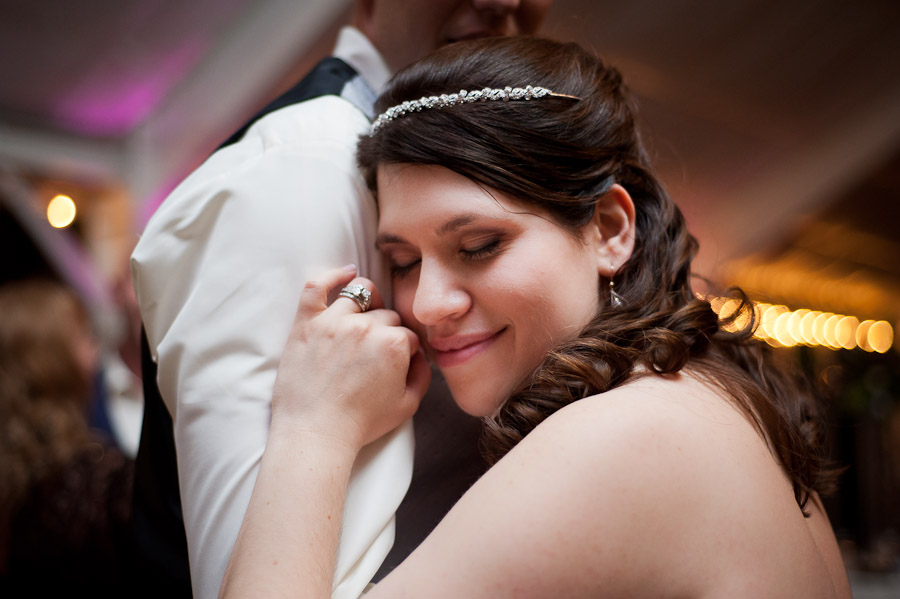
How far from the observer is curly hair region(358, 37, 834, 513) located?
1148mm

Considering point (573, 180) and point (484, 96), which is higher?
point (484, 96)

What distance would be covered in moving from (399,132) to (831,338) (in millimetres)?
7500

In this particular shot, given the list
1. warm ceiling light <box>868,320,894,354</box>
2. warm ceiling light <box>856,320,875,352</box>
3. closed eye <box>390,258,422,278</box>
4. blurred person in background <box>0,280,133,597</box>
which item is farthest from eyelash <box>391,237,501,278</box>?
warm ceiling light <box>868,320,894,354</box>

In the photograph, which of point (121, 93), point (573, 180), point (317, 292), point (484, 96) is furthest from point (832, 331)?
point (317, 292)

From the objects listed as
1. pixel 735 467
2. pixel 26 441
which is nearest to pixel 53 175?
pixel 26 441

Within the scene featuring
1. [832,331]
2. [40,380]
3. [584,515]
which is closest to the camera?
[584,515]

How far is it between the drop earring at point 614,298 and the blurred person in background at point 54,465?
1659 millimetres

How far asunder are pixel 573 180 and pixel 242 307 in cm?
57

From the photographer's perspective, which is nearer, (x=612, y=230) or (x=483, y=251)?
(x=483, y=251)

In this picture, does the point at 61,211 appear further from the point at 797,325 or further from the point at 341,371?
the point at 797,325

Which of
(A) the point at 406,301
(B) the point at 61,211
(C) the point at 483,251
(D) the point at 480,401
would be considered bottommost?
(B) the point at 61,211

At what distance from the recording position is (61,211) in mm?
6457

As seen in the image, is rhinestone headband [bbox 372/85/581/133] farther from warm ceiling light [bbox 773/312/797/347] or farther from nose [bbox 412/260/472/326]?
warm ceiling light [bbox 773/312/797/347]

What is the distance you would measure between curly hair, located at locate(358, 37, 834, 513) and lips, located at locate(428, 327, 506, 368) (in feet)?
0.31
